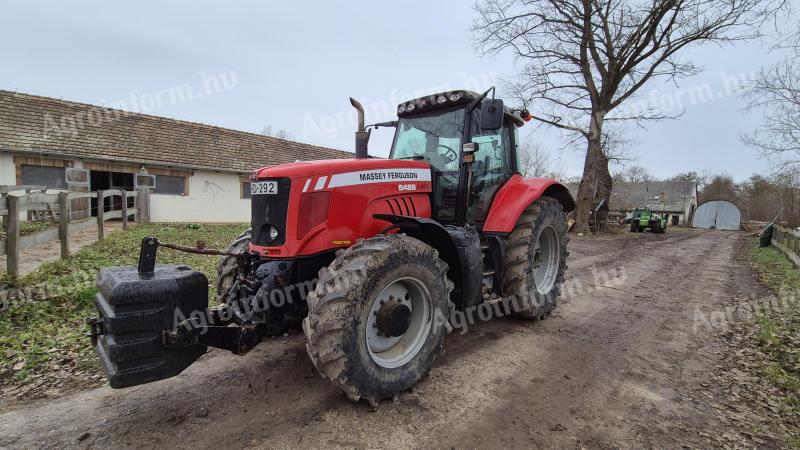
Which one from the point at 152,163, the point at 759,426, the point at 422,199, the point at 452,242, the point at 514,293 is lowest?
the point at 759,426

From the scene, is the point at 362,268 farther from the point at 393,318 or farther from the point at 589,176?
the point at 589,176

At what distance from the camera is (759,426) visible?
8.70 feet

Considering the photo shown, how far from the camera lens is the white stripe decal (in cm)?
298

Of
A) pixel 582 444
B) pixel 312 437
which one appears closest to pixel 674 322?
pixel 582 444

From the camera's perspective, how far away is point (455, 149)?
404cm

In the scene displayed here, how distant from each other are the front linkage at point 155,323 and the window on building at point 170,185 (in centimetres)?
1334

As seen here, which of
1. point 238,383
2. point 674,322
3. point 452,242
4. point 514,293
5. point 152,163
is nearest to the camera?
point 238,383

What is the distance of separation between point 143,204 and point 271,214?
1320 cm

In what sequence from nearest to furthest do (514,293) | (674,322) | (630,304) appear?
(514,293)
(674,322)
(630,304)

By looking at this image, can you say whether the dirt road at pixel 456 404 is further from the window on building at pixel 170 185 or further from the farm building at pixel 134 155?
the window on building at pixel 170 185

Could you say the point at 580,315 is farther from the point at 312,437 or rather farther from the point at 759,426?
the point at 312,437

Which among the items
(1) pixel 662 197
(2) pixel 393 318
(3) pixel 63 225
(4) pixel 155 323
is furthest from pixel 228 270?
(1) pixel 662 197

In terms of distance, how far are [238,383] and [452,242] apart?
1945mm

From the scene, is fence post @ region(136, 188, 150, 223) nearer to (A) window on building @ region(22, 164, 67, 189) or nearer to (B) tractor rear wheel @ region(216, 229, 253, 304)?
(A) window on building @ region(22, 164, 67, 189)
